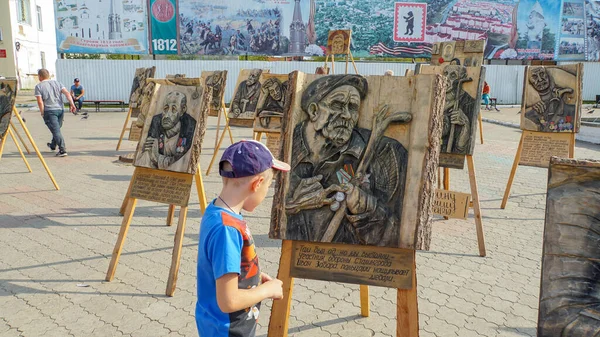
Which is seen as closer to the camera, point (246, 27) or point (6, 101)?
point (6, 101)

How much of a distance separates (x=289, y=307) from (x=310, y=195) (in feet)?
2.17

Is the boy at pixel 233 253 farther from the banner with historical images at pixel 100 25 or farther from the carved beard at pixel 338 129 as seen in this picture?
the banner with historical images at pixel 100 25

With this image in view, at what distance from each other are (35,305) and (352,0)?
68.6ft

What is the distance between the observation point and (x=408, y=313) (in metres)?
2.64

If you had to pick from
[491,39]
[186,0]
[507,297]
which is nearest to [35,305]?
[507,297]

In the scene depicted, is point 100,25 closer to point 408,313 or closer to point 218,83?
point 218,83

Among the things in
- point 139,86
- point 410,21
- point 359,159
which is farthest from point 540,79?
point 410,21

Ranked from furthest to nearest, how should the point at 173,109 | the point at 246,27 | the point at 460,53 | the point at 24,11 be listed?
the point at 24,11
the point at 246,27
the point at 460,53
the point at 173,109

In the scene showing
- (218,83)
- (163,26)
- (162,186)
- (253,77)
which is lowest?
(162,186)

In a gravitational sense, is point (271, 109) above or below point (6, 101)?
below

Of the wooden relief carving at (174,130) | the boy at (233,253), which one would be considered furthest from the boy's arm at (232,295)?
the wooden relief carving at (174,130)

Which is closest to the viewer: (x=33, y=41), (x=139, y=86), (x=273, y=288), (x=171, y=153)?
(x=273, y=288)

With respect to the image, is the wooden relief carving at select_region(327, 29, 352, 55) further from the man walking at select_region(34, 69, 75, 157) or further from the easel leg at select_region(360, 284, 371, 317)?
the easel leg at select_region(360, 284, 371, 317)

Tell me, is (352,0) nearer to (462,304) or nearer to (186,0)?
(186,0)
